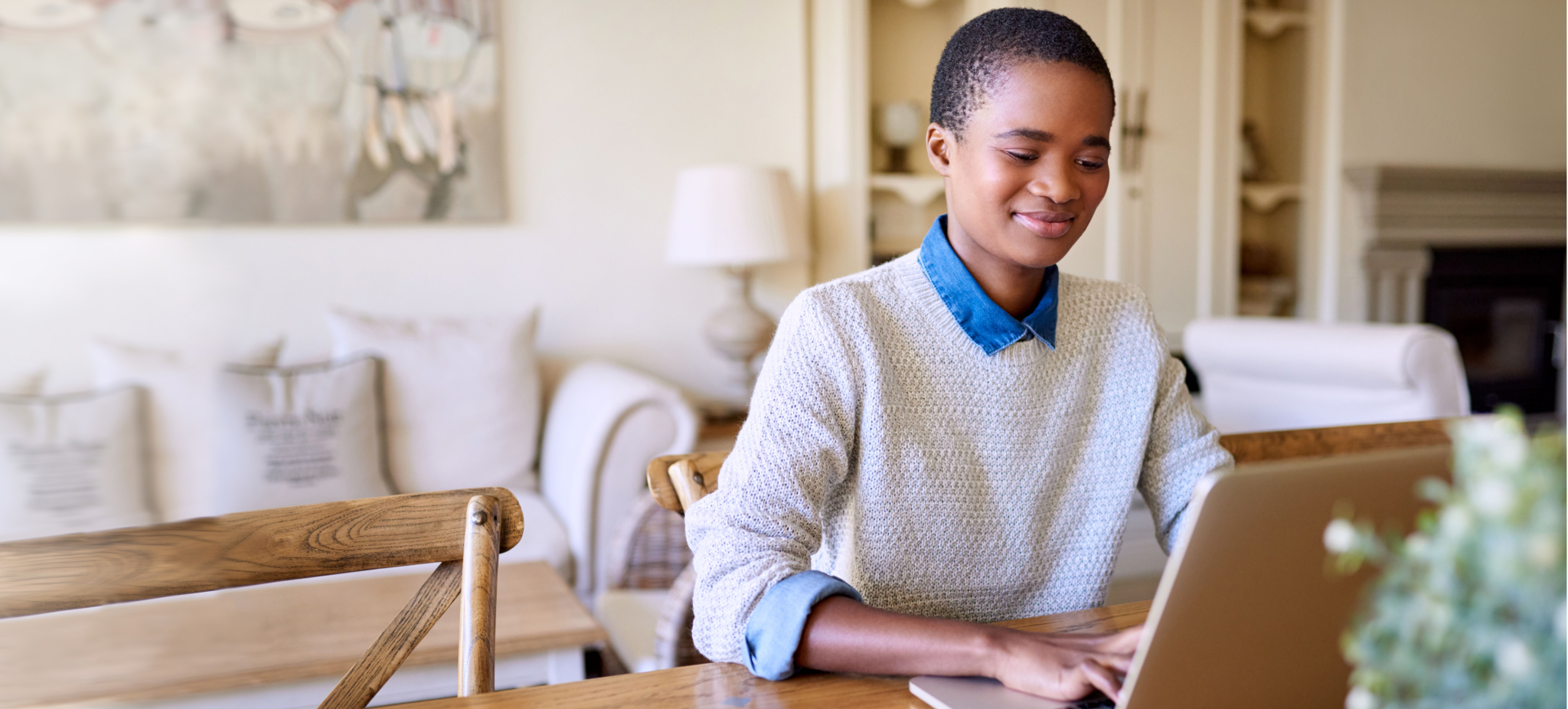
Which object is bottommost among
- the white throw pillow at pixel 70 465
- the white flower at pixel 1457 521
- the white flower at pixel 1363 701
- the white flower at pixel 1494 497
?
the white throw pillow at pixel 70 465

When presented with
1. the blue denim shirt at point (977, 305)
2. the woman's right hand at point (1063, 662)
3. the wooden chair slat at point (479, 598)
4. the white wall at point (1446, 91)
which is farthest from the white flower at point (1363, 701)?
the white wall at point (1446, 91)

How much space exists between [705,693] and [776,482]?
0.17 meters

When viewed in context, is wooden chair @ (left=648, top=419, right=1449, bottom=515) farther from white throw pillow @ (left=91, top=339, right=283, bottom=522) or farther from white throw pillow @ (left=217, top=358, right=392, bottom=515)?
white throw pillow @ (left=91, top=339, right=283, bottom=522)

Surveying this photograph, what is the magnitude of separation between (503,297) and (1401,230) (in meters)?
3.08

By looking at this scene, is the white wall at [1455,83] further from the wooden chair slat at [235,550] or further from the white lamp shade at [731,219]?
the wooden chair slat at [235,550]

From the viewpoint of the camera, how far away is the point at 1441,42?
401 centimetres

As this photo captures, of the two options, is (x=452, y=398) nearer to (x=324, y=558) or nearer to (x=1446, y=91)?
(x=324, y=558)

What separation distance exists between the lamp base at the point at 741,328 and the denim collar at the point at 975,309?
2.03 m

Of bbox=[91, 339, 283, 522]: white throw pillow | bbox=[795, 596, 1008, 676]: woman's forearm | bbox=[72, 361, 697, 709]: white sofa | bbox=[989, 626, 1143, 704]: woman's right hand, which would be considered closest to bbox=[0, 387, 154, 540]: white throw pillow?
bbox=[91, 339, 283, 522]: white throw pillow

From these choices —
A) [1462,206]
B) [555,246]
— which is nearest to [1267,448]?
[555,246]

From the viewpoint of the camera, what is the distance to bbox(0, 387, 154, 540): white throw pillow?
2256 mm

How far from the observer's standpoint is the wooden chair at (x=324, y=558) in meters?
0.69

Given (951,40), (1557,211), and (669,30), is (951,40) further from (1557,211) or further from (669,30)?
(1557,211)

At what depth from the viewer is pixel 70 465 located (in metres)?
2.29
